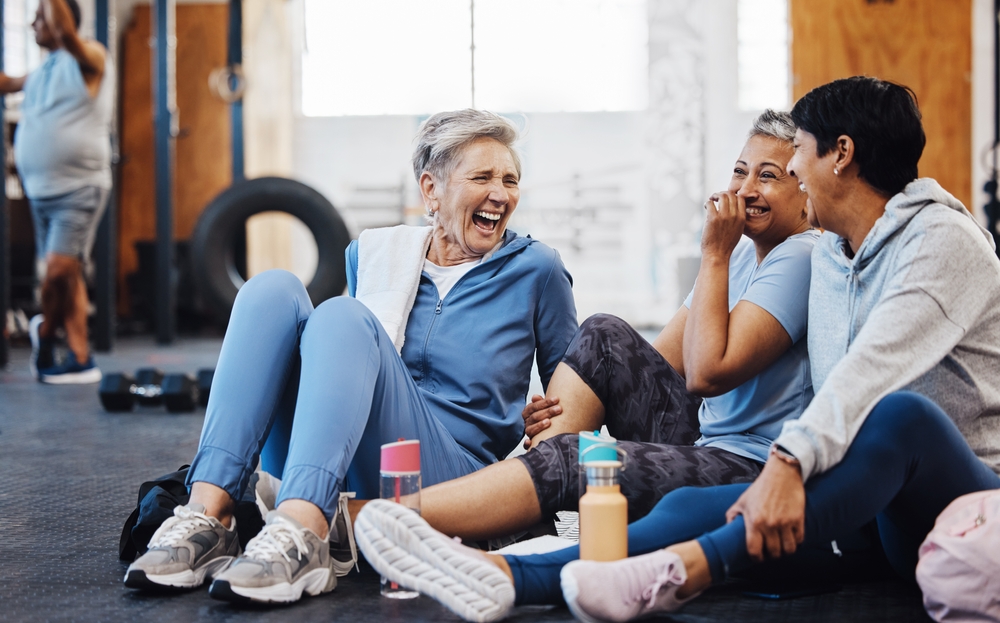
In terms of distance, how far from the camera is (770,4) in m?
7.02

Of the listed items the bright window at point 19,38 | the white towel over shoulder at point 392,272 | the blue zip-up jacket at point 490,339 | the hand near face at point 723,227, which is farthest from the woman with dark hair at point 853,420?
the bright window at point 19,38

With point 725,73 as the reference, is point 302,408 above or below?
below

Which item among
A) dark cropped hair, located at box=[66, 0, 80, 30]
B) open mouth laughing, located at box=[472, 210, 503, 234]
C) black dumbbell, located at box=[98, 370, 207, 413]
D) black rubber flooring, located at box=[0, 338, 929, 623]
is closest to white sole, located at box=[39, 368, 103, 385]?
black dumbbell, located at box=[98, 370, 207, 413]

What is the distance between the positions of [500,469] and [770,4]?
6477 mm

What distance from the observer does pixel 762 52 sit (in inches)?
276

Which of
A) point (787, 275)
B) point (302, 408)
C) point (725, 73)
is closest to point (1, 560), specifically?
point (302, 408)

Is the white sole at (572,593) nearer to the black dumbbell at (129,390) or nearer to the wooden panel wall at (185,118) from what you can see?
the black dumbbell at (129,390)

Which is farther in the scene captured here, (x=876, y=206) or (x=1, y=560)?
(x=1, y=560)

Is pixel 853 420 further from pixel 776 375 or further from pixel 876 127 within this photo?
pixel 876 127

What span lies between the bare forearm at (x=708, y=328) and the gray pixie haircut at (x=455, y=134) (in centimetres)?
47

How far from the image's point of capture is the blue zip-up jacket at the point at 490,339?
1.57 meters

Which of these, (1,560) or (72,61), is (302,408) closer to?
(1,560)

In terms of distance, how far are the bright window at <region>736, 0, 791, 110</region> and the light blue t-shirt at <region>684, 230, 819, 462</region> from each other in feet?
19.3

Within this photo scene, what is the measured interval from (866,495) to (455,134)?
0.93 metres
